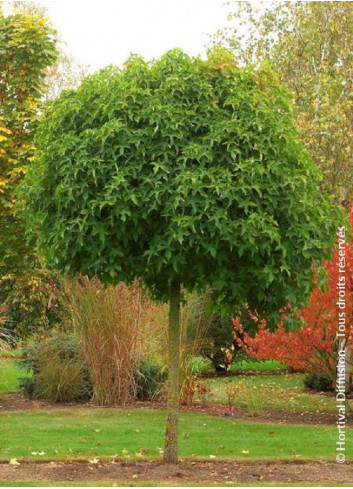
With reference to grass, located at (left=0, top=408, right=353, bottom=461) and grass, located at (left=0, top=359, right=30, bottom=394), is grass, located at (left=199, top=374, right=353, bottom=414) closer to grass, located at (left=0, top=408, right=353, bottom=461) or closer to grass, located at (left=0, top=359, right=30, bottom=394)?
grass, located at (left=0, top=408, right=353, bottom=461)

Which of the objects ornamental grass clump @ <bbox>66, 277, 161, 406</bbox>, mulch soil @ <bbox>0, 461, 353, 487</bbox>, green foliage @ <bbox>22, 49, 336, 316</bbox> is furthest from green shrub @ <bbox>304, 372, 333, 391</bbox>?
green foliage @ <bbox>22, 49, 336, 316</bbox>

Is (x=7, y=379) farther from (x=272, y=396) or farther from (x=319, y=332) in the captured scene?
(x=319, y=332)

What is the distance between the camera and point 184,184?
7.50 m

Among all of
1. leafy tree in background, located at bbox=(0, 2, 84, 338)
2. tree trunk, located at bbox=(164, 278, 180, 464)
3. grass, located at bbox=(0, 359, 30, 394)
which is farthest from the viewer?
grass, located at bbox=(0, 359, 30, 394)

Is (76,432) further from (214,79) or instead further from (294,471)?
(214,79)

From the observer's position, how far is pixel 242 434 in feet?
37.2

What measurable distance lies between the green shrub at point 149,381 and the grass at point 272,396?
3.69 feet

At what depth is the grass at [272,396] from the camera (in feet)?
47.5

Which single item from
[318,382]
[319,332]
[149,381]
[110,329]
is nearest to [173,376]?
[319,332]

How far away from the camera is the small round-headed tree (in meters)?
7.62

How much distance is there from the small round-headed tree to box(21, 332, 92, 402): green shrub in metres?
6.07

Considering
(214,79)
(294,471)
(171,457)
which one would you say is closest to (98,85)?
(214,79)

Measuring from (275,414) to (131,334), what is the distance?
8.90ft

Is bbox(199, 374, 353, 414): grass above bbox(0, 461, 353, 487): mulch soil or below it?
above
